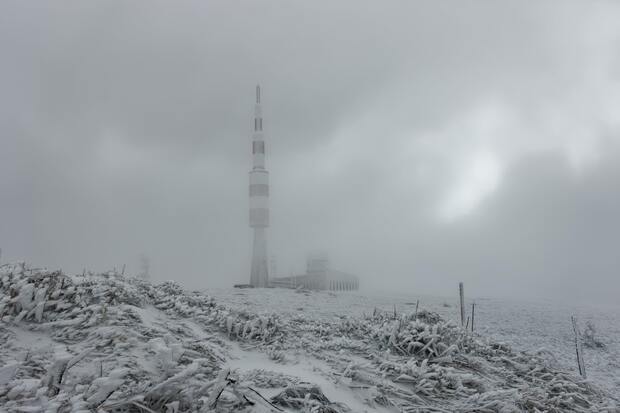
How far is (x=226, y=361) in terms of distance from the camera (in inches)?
317

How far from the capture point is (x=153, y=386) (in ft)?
16.3

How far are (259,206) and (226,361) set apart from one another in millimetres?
48310

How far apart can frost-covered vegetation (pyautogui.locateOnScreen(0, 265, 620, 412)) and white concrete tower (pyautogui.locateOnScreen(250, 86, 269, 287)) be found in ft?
143

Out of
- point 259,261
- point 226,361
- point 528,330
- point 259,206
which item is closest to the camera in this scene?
point 226,361

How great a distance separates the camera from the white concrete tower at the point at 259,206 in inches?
2184

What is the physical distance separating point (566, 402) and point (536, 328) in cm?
1650

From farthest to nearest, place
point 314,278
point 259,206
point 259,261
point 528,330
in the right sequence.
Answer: point 314,278 → point 259,261 → point 259,206 → point 528,330

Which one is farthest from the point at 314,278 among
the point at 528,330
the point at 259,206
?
the point at 528,330

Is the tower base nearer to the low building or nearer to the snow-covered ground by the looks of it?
the low building

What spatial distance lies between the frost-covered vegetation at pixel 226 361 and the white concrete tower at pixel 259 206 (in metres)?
43.6

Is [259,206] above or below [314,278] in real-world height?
above

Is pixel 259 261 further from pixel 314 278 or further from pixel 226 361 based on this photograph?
pixel 226 361

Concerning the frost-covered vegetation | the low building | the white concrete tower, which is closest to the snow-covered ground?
the frost-covered vegetation

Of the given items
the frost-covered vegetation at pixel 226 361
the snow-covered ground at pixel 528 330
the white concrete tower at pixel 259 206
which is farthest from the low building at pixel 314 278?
the frost-covered vegetation at pixel 226 361
